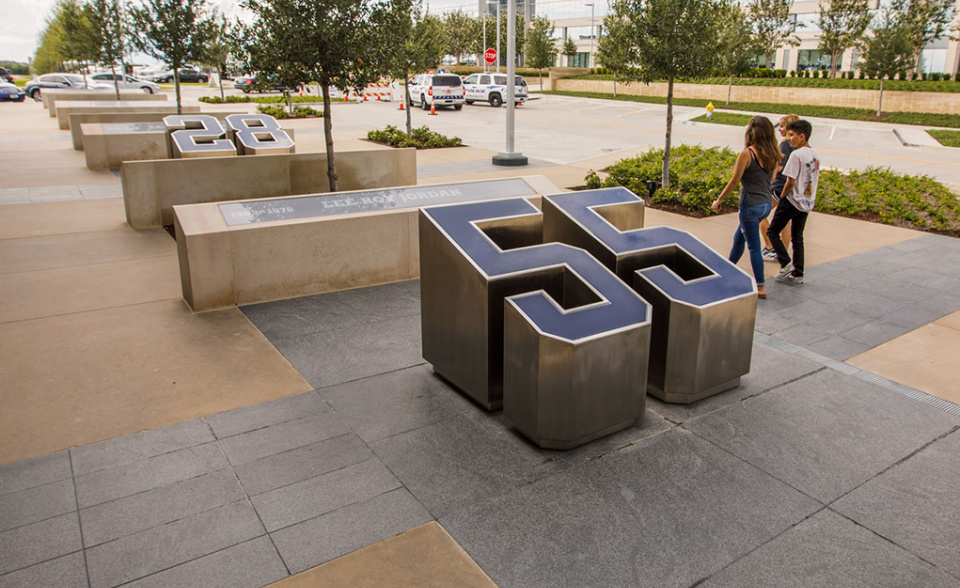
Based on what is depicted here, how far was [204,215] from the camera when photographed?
7.49 m

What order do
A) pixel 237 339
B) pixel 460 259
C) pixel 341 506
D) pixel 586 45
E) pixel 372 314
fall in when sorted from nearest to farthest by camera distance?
pixel 341 506, pixel 460 259, pixel 237 339, pixel 372 314, pixel 586 45

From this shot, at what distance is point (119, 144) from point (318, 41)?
825cm

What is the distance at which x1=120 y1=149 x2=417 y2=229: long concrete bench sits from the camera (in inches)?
421

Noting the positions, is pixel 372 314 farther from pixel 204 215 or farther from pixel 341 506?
pixel 341 506

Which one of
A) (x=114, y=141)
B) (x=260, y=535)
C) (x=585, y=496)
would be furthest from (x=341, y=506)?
(x=114, y=141)

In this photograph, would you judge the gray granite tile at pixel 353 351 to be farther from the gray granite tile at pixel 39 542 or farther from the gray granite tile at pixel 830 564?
the gray granite tile at pixel 830 564

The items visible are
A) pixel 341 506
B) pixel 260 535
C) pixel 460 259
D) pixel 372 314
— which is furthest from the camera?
pixel 372 314

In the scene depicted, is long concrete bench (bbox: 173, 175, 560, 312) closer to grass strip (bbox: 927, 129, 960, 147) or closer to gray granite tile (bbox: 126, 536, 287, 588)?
gray granite tile (bbox: 126, 536, 287, 588)

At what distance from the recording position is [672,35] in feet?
41.2

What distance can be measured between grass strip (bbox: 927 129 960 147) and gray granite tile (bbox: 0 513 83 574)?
89.9ft

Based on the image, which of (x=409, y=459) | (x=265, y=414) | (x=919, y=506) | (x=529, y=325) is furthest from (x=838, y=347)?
(x=265, y=414)

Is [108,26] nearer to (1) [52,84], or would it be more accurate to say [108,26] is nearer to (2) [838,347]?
(1) [52,84]

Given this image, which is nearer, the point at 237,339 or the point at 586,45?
the point at 237,339

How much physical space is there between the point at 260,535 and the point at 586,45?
7917 centimetres
